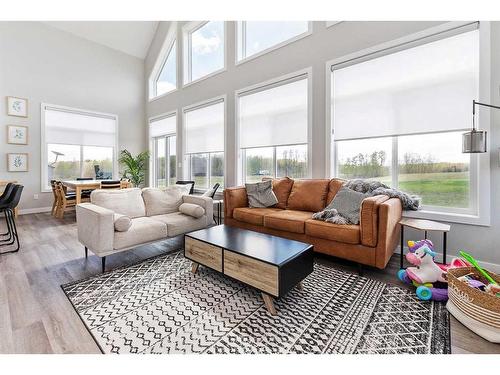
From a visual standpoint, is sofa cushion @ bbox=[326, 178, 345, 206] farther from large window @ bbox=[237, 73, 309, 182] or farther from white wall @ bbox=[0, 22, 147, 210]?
white wall @ bbox=[0, 22, 147, 210]

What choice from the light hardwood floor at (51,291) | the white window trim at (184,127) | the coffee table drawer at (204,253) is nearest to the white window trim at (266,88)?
the white window trim at (184,127)

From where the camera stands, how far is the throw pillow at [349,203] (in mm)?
2520

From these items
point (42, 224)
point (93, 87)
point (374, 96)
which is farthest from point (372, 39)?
point (93, 87)

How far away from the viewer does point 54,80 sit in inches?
220

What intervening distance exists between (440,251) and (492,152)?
116cm

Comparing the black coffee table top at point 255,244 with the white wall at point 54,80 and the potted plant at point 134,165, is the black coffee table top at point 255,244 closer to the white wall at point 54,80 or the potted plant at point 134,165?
the potted plant at point 134,165

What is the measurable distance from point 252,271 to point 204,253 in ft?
1.88

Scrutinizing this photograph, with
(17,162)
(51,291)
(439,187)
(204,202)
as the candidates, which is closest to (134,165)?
(17,162)

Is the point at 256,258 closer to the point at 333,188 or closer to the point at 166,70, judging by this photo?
the point at 333,188

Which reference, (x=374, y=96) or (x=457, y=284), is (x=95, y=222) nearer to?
(x=457, y=284)

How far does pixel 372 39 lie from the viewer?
3.06 m

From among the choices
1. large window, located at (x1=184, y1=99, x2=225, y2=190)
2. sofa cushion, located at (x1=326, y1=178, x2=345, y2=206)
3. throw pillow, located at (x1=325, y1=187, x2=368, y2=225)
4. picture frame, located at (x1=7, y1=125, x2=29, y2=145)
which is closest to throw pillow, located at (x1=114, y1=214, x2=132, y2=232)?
throw pillow, located at (x1=325, y1=187, x2=368, y2=225)

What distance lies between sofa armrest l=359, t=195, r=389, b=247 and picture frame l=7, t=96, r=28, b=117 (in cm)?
703

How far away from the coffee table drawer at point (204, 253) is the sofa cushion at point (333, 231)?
3.54 ft
